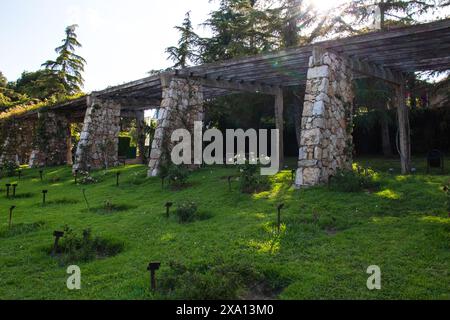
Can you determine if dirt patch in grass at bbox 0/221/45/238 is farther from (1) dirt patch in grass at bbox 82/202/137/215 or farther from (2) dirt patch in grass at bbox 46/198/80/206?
(2) dirt patch in grass at bbox 46/198/80/206

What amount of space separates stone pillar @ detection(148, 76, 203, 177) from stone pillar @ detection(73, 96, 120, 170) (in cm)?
599

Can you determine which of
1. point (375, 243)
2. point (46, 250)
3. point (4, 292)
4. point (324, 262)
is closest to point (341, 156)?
point (375, 243)

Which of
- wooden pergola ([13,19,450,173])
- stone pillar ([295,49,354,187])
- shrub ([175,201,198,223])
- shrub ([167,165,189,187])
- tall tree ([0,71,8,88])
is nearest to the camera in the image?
shrub ([175,201,198,223])

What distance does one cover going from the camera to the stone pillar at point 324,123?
10.2 meters

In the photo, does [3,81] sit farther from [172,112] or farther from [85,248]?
[85,248]

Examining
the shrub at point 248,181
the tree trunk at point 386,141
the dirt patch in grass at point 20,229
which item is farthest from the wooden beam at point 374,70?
the dirt patch in grass at point 20,229

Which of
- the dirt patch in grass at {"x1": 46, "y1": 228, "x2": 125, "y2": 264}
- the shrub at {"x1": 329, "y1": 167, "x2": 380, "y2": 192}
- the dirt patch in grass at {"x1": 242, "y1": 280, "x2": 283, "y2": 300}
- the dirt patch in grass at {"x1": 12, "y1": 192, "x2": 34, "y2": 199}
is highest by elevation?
the shrub at {"x1": 329, "y1": 167, "x2": 380, "y2": 192}

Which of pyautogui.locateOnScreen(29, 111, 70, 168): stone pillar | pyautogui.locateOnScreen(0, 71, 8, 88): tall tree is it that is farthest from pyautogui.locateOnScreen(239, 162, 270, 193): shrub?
pyautogui.locateOnScreen(0, 71, 8, 88): tall tree

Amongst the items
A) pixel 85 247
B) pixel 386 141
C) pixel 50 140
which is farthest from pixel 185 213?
pixel 50 140

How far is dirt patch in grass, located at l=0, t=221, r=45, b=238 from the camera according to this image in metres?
7.61

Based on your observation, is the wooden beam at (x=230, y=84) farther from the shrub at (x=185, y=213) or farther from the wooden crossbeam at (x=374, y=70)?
the shrub at (x=185, y=213)

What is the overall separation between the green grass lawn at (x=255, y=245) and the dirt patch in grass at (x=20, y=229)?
2cm

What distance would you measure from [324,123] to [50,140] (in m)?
19.3

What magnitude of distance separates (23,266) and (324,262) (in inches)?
176
